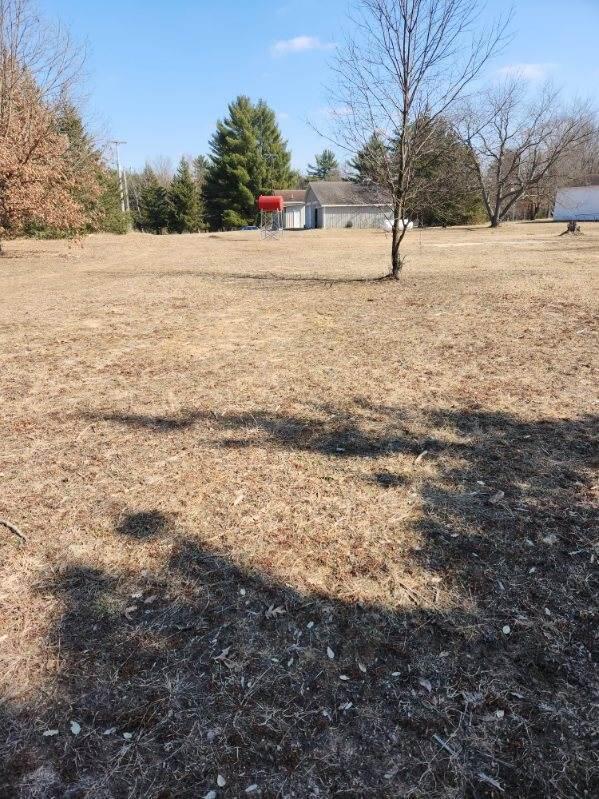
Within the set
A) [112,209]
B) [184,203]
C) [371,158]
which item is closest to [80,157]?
[112,209]

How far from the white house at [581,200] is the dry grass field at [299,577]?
4855 cm

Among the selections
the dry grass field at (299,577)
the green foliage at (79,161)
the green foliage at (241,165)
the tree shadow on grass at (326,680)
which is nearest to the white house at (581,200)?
the green foliage at (241,165)

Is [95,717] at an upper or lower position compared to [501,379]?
lower

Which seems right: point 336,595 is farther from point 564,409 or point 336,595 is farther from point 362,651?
point 564,409

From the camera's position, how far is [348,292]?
30.8ft

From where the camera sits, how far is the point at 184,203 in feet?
147

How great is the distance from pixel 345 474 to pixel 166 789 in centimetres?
183

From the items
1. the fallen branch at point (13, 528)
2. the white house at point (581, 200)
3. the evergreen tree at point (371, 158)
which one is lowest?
the fallen branch at point (13, 528)

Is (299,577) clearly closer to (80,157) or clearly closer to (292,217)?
(80,157)

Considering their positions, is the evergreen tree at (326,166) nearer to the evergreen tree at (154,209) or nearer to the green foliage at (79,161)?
the evergreen tree at (154,209)

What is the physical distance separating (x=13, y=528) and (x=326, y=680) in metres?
1.76

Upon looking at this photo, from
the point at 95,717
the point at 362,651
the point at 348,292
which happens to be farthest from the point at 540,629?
the point at 348,292

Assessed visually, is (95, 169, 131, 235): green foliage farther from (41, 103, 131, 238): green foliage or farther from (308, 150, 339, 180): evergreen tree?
(308, 150, 339, 180): evergreen tree

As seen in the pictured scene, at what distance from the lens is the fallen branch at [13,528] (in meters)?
2.47
